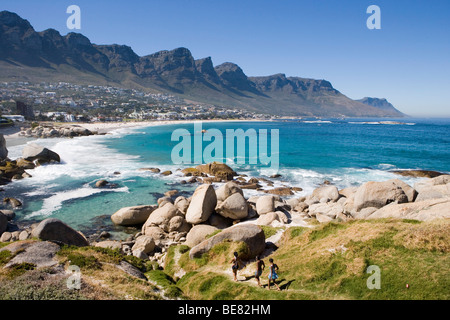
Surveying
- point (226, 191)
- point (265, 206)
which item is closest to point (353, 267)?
point (265, 206)

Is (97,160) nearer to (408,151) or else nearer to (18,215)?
(18,215)

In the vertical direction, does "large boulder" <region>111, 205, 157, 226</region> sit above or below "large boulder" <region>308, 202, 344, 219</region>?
below

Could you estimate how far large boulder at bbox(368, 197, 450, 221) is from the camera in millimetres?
15148

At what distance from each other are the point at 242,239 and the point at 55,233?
36.8 ft

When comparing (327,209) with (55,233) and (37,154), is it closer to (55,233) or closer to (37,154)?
(55,233)

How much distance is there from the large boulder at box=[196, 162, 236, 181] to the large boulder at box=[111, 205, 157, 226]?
1592 centimetres

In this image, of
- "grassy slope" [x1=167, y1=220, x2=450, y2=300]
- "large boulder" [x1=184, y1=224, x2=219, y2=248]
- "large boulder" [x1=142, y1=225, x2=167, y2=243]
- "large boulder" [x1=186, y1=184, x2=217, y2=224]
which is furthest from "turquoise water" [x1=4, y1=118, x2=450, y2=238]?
"grassy slope" [x1=167, y1=220, x2=450, y2=300]

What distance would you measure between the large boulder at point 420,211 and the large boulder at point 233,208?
9639mm

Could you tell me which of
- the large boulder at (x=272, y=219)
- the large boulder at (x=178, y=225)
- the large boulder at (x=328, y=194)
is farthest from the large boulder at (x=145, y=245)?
the large boulder at (x=328, y=194)

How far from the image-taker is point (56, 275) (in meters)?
10.8

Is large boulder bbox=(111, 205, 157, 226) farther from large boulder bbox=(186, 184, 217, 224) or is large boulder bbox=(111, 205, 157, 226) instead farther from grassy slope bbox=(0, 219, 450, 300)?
grassy slope bbox=(0, 219, 450, 300)
